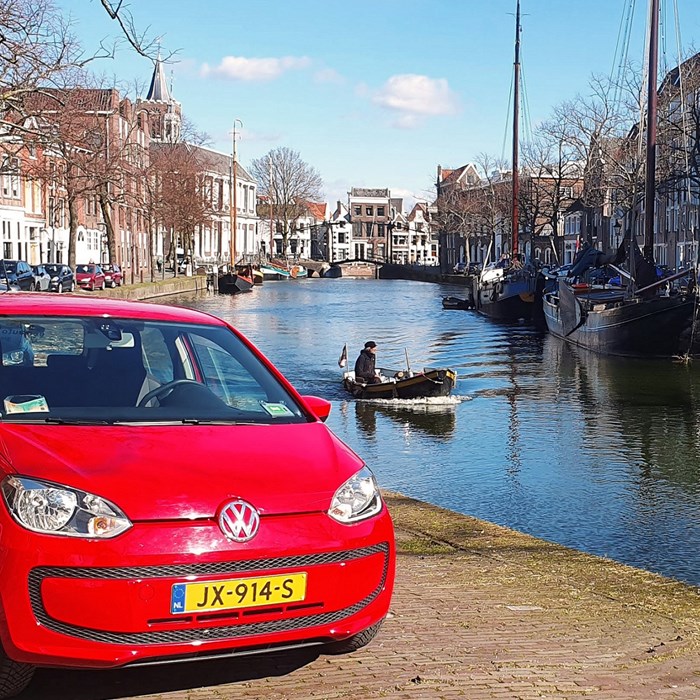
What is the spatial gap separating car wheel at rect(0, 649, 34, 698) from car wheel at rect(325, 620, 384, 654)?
1234 millimetres

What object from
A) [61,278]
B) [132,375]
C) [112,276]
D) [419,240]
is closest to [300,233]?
[419,240]

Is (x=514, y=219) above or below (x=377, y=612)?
above

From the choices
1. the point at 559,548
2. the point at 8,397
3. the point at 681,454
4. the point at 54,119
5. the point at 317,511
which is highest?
the point at 54,119

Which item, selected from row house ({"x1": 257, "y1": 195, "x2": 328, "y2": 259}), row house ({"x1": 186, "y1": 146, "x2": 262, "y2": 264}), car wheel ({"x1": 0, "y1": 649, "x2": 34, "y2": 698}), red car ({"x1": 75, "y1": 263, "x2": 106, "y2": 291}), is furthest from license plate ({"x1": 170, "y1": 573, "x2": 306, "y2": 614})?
row house ({"x1": 257, "y1": 195, "x2": 328, "y2": 259})

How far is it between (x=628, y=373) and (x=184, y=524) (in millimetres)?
28871

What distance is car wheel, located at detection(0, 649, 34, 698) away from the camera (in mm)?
4195

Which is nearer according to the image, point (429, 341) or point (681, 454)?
point (681, 454)

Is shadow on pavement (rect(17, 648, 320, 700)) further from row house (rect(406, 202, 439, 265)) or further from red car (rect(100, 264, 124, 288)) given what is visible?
row house (rect(406, 202, 439, 265))

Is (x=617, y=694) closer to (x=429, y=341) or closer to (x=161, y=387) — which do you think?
(x=161, y=387)

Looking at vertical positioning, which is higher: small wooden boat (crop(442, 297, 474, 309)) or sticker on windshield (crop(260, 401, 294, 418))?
sticker on windshield (crop(260, 401, 294, 418))

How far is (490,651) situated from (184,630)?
151cm

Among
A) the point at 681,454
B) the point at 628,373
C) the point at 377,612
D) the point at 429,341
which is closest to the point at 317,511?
the point at 377,612

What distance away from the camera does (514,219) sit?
208 ft

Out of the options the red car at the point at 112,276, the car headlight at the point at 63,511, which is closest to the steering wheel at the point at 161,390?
the car headlight at the point at 63,511
